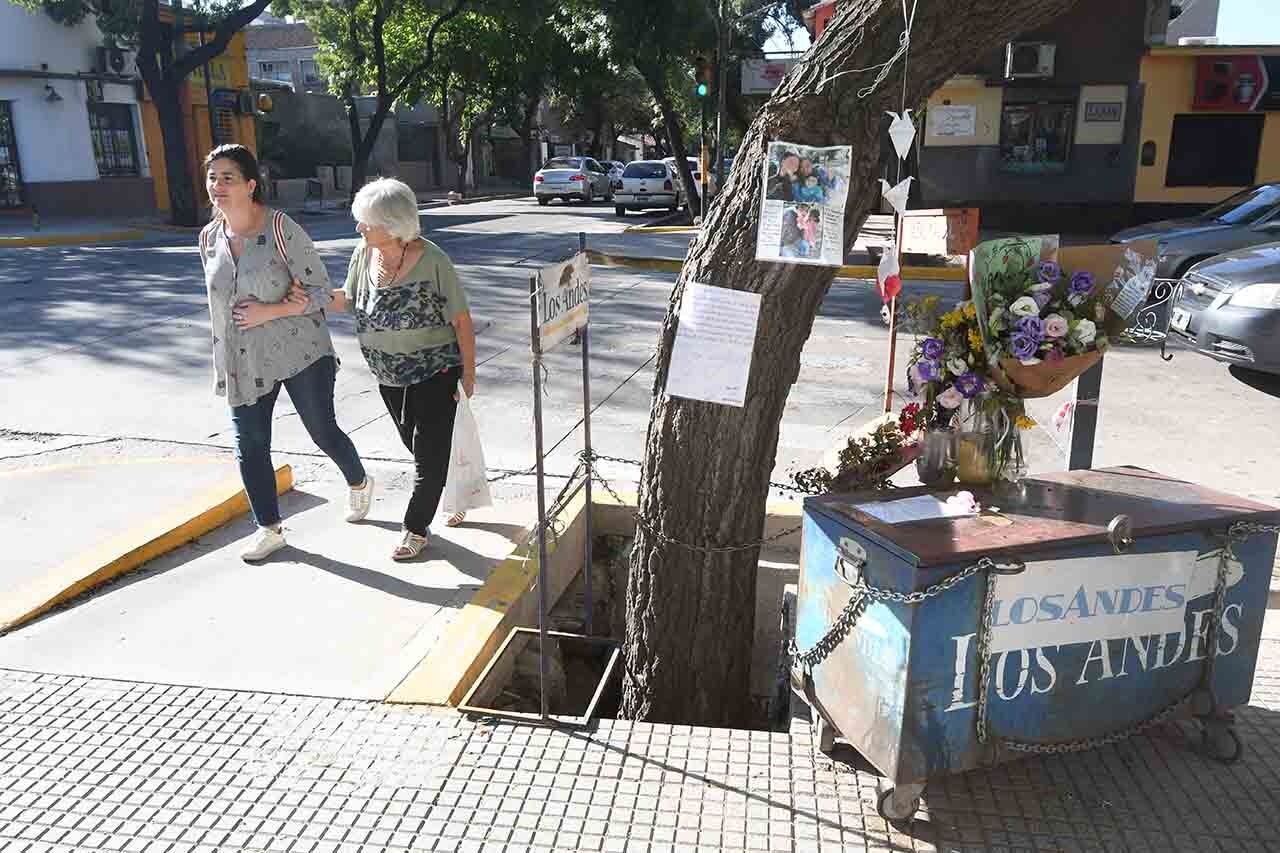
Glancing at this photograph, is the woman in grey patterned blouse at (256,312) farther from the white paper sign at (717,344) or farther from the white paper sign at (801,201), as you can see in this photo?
the white paper sign at (801,201)

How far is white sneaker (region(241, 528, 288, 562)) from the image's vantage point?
4504mm

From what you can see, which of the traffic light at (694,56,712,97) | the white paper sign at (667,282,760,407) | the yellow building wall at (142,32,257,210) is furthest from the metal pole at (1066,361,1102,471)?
the yellow building wall at (142,32,257,210)

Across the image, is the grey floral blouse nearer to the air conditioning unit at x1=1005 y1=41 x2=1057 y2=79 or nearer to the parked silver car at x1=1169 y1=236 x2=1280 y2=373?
the parked silver car at x1=1169 y1=236 x2=1280 y2=373

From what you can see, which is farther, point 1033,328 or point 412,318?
point 412,318

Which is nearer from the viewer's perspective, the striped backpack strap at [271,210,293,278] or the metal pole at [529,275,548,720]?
the metal pole at [529,275,548,720]

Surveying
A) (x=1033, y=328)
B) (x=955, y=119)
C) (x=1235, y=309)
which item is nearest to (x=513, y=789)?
(x=1033, y=328)

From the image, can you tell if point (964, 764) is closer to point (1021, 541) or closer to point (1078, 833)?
point (1078, 833)

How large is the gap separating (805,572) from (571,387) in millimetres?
5081

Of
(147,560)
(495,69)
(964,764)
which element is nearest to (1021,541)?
(964,764)

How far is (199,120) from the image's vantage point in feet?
91.6

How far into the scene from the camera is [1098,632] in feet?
9.24

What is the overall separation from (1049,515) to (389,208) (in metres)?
2.76

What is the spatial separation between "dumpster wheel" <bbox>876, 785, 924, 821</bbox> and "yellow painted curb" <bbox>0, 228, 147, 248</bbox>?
2066 centimetres

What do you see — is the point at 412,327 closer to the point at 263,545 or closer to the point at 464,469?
the point at 464,469
